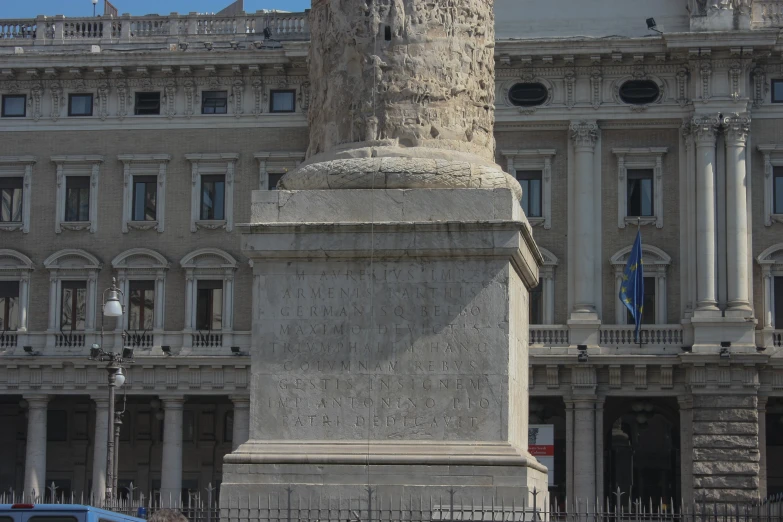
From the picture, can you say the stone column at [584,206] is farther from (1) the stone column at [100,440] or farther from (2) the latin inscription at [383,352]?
(2) the latin inscription at [383,352]

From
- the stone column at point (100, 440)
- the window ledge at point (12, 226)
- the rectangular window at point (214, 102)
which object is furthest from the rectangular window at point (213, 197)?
the stone column at point (100, 440)

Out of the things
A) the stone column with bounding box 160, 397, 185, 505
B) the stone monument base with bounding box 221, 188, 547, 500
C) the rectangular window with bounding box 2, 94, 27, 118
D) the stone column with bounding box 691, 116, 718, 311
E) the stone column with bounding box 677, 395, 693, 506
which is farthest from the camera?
the rectangular window with bounding box 2, 94, 27, 118

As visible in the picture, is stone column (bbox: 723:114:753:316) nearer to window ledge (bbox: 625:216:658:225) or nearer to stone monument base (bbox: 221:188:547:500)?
window ledge (bbox: 625:216:658:225)

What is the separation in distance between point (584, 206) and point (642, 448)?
7.22 m

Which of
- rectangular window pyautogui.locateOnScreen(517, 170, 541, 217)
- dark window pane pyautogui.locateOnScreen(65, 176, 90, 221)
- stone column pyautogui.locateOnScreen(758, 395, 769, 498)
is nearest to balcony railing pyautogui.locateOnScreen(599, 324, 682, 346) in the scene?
stone column pyautogui.locateOnScreen(758, 395, 769, 498)

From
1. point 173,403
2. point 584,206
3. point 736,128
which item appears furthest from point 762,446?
point 173,403

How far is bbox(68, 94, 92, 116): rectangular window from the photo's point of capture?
51281 mm

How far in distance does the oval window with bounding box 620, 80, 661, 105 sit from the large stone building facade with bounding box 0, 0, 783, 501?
6 cm

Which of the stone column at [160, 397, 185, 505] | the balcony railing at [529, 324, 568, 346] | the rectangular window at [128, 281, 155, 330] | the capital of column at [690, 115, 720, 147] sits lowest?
the stone column at [160, 397, 185, 505]

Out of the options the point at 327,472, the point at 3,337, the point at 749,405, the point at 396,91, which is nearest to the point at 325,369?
the point at 327,472

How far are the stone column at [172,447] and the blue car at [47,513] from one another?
108ft

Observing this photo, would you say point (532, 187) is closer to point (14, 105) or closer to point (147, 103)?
point (147, 103)

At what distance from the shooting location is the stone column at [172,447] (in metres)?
49.2

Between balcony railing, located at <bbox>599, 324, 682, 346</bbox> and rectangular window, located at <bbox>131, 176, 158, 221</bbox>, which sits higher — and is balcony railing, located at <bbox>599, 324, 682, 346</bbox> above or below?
below
